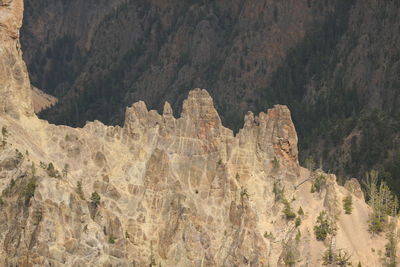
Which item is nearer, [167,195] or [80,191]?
[80,191]

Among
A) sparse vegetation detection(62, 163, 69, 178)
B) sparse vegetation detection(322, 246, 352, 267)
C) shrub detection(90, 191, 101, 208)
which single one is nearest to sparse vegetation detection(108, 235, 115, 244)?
shrub detection(90, 191, 101, 208)

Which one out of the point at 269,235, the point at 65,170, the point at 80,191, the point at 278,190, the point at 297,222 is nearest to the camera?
the point at 80,191

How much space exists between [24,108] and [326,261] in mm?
45031

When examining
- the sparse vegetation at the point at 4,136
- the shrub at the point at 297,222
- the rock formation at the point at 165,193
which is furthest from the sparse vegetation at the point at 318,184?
the sparse vegetation at the point at 4,136

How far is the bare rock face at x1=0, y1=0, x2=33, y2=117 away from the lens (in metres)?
175

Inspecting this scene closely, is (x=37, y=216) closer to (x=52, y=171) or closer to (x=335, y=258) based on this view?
(x=52, y=171)

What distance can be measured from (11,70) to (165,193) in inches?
1037

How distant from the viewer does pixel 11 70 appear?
17600 centimetres

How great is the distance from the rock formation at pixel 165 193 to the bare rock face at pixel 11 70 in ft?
0.62

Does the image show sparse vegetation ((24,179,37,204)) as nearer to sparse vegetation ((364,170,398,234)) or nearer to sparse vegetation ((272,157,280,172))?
sparse vegetation ((272,157,280,172))

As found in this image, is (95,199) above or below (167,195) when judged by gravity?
below

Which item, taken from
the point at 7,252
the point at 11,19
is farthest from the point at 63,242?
the point at 11,19

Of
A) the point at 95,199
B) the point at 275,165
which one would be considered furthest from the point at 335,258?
the point at 95,199

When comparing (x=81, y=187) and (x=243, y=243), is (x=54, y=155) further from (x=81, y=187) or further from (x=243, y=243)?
(x=243, y=243)
